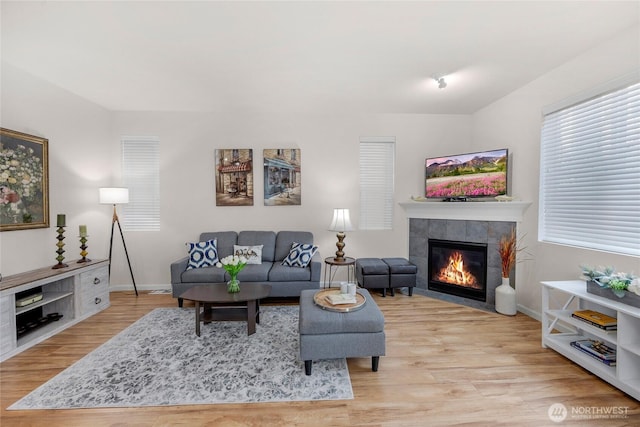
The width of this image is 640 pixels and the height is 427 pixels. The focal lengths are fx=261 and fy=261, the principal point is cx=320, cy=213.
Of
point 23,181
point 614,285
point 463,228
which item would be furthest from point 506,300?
point 23,181

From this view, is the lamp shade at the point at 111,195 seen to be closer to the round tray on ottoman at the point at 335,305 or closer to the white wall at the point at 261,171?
the white wall at the point at 261,171

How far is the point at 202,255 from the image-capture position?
3.80 meters

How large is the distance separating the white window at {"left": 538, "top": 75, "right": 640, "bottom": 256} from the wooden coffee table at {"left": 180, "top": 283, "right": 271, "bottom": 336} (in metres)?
3.37

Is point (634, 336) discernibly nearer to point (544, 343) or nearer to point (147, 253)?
point (544, 343)

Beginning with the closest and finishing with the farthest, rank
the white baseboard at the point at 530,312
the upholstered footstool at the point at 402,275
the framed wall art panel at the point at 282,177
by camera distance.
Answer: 1. the white baseboard at the point at 530,312
2. the upholstered footstool at the point at 402,275
3. the framed wall art panel at the point at 282,177

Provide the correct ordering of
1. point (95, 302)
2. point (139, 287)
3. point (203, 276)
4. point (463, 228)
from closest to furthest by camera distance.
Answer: point (95, 302), point (203, 276), point (463, 228), point (139, 287)

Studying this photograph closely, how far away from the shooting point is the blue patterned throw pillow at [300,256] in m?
3.79

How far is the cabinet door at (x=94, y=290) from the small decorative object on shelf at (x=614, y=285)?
5266 millimetres

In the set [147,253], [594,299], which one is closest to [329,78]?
[594,299]

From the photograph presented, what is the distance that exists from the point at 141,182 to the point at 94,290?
1.78 m

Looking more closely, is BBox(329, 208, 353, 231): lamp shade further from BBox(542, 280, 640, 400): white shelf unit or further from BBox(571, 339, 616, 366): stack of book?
BBox(571, 339, 616, 366): stack of book

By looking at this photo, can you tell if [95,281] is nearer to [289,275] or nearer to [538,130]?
[289,275]

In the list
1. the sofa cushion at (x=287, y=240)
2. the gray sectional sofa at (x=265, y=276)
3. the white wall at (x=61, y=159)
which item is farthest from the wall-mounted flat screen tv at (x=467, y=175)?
the white wall at (x=61, y=159)

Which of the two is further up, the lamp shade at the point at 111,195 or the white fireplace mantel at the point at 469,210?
the lamp shade at the point at 111,195
